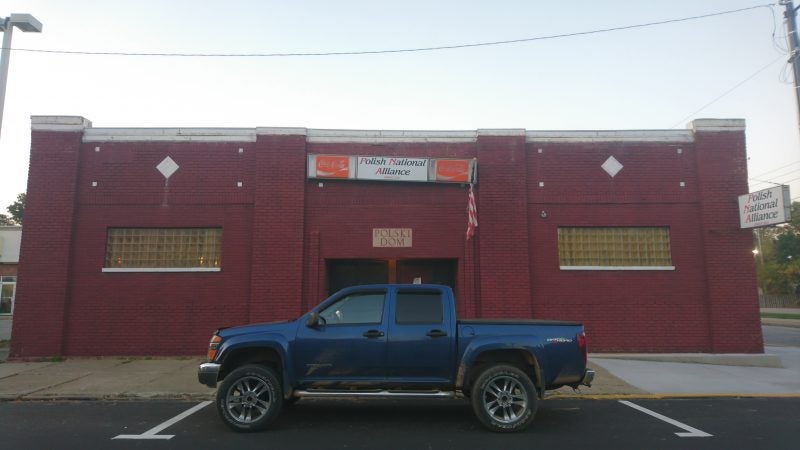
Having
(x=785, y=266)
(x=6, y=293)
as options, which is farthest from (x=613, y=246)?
(x=785, y=266)

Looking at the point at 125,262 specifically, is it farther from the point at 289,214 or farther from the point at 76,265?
the point at 289,214

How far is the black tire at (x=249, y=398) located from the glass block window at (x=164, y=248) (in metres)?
6.74

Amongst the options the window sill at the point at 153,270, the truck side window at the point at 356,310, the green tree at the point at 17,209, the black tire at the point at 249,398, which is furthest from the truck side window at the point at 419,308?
the green tree at the point at 17,209

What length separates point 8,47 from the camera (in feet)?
35.5

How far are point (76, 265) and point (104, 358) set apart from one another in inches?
91.4

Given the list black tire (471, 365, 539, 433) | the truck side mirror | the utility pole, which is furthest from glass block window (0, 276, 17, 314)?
the utility pole

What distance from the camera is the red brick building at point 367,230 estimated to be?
41.3 feet

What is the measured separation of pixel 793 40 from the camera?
36.9 feet

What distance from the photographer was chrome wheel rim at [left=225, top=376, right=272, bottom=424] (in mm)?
6605

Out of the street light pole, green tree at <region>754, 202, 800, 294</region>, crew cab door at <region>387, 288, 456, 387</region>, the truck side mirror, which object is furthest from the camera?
green tree at <region>754, 202, 800, 294</region>

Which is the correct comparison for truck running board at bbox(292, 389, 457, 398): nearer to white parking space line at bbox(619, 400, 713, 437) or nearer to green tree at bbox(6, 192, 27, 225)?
white parking space line at bbox(619, 400, 713, 437)

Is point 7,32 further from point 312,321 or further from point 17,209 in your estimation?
point 17,209

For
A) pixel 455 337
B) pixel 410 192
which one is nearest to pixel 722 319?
pixel 410 192

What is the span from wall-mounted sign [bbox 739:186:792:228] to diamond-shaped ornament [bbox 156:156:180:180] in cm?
1346
